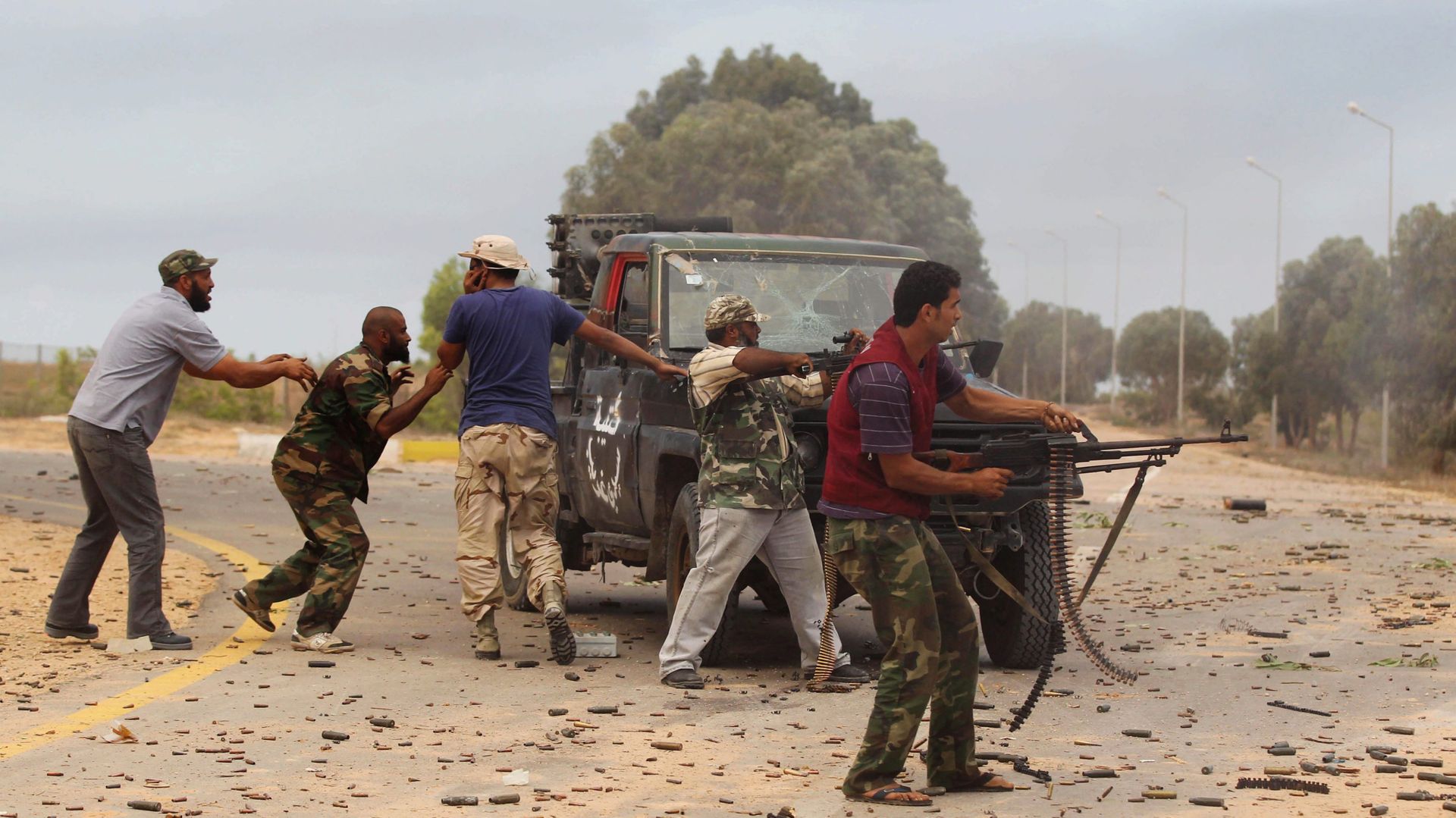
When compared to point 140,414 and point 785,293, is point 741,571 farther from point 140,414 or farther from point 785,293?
point 140,414

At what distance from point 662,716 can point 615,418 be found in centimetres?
294

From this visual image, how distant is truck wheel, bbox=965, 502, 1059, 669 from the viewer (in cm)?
945

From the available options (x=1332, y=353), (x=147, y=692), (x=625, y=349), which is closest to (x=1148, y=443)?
(x=625, y=349)

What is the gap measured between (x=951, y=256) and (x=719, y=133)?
16160 mm

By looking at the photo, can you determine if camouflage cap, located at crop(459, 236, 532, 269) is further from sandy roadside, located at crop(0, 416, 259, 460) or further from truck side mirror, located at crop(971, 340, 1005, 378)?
sandy roadside, located at crop(0, 416, 259, 460)

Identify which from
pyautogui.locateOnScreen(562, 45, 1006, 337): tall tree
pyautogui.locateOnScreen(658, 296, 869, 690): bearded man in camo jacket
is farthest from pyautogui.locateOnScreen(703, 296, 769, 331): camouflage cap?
pyautogui.locateOnScreen(562, 45, 1006, 337): tall tree

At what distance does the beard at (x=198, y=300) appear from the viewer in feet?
32.2

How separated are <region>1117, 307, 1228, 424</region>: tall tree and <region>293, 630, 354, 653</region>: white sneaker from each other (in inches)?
3045

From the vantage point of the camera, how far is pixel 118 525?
9703 millimetres

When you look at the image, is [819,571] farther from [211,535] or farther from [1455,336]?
[1455,336]

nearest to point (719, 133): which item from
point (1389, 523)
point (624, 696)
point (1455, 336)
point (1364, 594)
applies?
point (1455, 336)

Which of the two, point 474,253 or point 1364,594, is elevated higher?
point 474,253

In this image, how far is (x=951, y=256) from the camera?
253 feet

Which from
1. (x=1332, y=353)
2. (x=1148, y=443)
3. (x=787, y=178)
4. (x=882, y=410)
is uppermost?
(x=787, y=178)
